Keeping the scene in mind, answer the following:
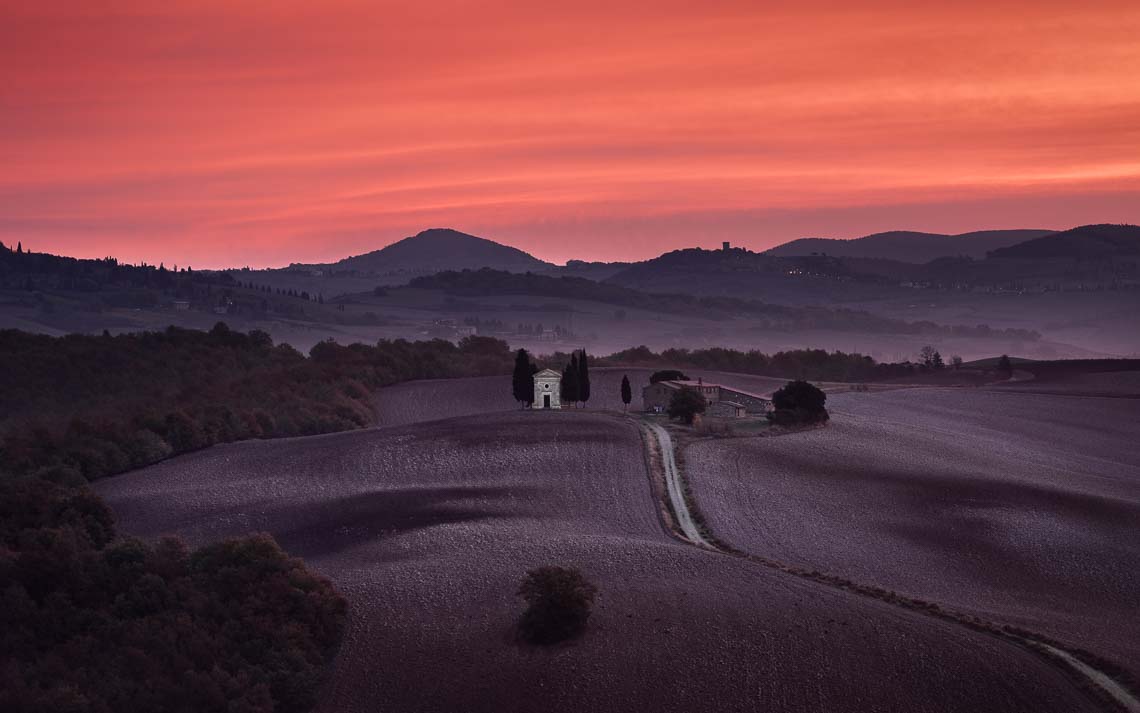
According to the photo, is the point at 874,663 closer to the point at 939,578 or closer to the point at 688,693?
the point at 688,693

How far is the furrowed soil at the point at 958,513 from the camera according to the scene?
50.5 metres

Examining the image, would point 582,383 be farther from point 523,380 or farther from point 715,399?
point 715,399

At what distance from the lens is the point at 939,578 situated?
53062mm

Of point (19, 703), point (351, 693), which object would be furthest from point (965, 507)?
point (19, 703)

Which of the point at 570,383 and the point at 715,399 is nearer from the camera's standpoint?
the point at 715,399

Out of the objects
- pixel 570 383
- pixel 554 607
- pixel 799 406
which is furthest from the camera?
pixel 570 383

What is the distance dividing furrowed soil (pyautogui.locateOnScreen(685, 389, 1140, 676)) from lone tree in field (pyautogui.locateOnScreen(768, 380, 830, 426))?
233cm

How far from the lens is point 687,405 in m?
96.0

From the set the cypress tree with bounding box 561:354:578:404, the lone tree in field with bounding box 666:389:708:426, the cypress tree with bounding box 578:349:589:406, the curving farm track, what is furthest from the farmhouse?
the curving farm track

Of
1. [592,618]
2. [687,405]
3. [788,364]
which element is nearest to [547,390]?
[687,405]

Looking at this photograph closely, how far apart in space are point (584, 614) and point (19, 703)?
18624 millimetres

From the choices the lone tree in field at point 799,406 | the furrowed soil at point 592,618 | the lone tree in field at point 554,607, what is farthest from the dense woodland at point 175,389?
the lone tree in field at point 554,607

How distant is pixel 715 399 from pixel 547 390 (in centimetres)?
1441

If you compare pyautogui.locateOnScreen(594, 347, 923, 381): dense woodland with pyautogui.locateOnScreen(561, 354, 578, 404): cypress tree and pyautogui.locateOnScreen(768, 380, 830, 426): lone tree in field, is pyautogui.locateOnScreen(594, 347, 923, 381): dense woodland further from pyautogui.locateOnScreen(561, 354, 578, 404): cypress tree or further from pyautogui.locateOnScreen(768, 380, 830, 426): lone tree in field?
pyautogui.locateOnScreen(768, 380, 830, 426): lone tree in field
